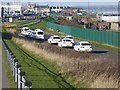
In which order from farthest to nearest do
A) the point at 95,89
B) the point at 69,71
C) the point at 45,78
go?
the point at 69,71
the point at 45,78
the point at 95,89

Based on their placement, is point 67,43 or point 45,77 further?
→ point 67,43

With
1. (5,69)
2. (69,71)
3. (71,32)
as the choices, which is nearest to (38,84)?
(69,71)

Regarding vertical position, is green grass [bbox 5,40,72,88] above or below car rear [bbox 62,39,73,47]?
above

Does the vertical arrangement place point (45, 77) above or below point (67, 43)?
above

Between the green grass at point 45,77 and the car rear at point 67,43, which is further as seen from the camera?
the car rear at point 67,43

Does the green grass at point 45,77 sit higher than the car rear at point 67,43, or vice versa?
the green grass at point 45,77

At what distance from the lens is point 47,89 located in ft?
51.6

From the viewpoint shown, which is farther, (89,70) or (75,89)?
(89,70)

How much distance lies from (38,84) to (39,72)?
4.15 m

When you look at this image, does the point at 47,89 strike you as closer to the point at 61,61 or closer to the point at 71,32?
the point at 61,61

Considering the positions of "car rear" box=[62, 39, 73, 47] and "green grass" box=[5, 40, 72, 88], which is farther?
"car rear" box=[62, 39, 73, 47]

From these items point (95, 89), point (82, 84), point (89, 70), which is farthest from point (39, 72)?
point (95, 89)

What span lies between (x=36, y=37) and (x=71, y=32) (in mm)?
15567

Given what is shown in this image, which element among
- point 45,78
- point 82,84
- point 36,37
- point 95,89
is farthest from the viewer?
point 36,37
